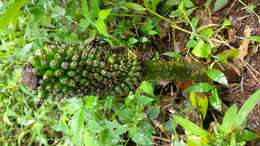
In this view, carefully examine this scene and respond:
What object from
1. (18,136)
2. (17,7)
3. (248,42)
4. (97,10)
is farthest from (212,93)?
(18,136)

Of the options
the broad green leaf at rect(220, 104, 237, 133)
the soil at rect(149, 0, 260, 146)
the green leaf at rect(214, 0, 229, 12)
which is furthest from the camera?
the green leaf at rect(214, 0, 229, 12)

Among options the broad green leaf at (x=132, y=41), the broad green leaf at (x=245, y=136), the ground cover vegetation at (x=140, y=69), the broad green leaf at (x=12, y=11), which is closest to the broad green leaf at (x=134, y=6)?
the ground cover vegetation at (x=140, y=69)

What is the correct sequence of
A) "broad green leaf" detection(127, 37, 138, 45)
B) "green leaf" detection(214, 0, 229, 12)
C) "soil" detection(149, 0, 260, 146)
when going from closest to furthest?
"soil" detection(149, 0, 260, 146), "green leaf" detection(214, 0, 229, 12), "broad green leaf" detection(127, 37, 138, 45)

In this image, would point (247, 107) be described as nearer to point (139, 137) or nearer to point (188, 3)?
point (139, 137)

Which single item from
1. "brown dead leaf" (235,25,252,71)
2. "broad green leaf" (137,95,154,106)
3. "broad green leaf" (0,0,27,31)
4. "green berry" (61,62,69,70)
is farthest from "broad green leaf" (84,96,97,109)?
"brown dead leaf" (235,25,252,71)

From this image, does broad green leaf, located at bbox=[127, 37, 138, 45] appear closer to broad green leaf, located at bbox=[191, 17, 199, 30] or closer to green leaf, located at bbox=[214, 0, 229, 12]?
broad green leaf, located at bbox=[191, 17, 199, 30]

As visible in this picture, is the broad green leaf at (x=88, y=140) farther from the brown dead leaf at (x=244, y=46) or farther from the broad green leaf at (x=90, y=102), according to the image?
the brown dead leaf at (x=244, y=46)
